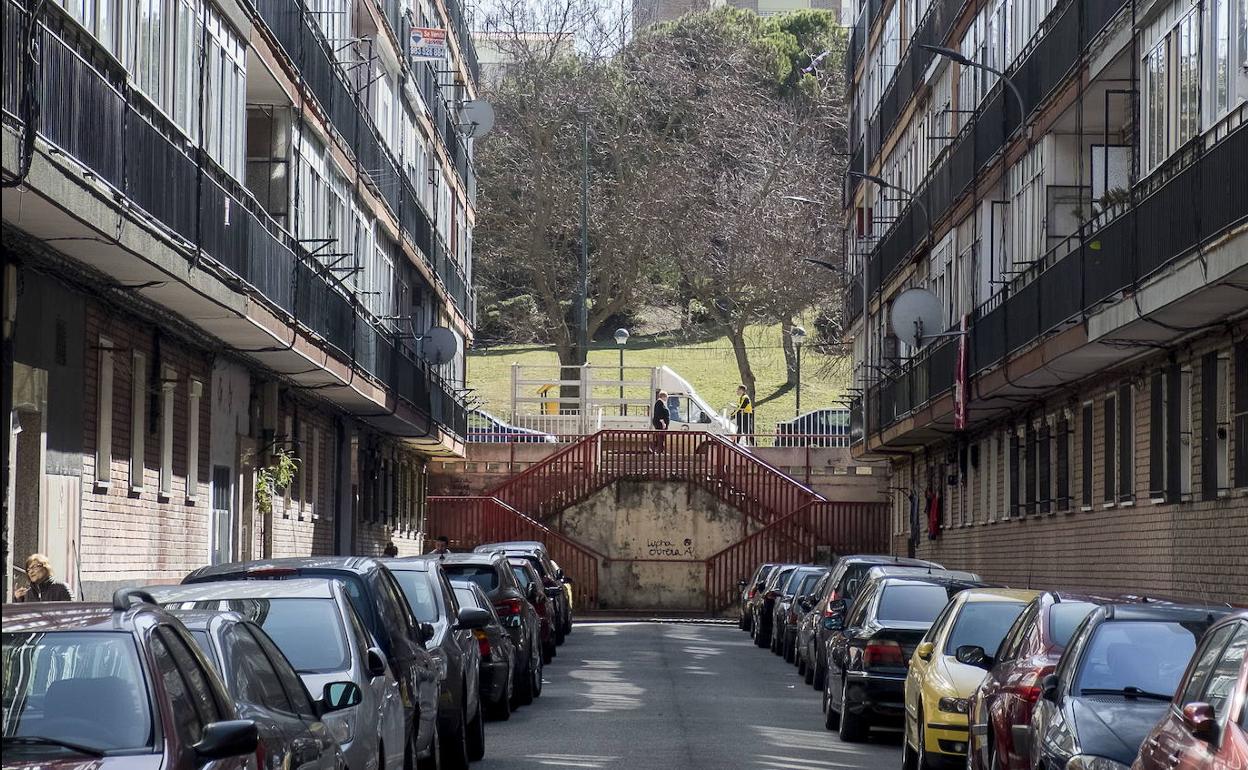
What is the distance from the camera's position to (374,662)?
1110 cm

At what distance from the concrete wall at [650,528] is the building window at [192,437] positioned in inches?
984

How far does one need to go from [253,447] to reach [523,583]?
494cm

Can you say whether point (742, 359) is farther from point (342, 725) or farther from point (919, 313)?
point (342, 725)

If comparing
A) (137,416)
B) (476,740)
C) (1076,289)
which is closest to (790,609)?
(1076,289)

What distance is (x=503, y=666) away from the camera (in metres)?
18.9

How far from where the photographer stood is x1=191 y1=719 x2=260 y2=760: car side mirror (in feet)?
21.9

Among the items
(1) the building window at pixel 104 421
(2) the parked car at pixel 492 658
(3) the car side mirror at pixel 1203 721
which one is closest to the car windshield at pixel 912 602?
(2) the parked car at pixel 492 658

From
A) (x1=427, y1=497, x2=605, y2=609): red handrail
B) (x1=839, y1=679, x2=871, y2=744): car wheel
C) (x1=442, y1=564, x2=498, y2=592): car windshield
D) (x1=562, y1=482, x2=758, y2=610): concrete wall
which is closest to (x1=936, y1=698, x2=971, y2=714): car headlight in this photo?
(x1=839, y1=679, x2=871, y2=744): car wheel

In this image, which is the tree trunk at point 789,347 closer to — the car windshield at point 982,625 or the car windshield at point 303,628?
the car windshield at point 982,625

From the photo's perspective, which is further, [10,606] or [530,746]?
[530,746]

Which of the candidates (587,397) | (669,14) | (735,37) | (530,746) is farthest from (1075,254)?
(669,14)

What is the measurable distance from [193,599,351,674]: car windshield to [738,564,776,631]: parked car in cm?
2733

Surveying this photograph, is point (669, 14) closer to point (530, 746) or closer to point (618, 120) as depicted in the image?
point (618, 120)

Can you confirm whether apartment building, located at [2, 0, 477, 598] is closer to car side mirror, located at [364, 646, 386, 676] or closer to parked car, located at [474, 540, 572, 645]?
car side mirror, located at [364, 646, 386, 676]
